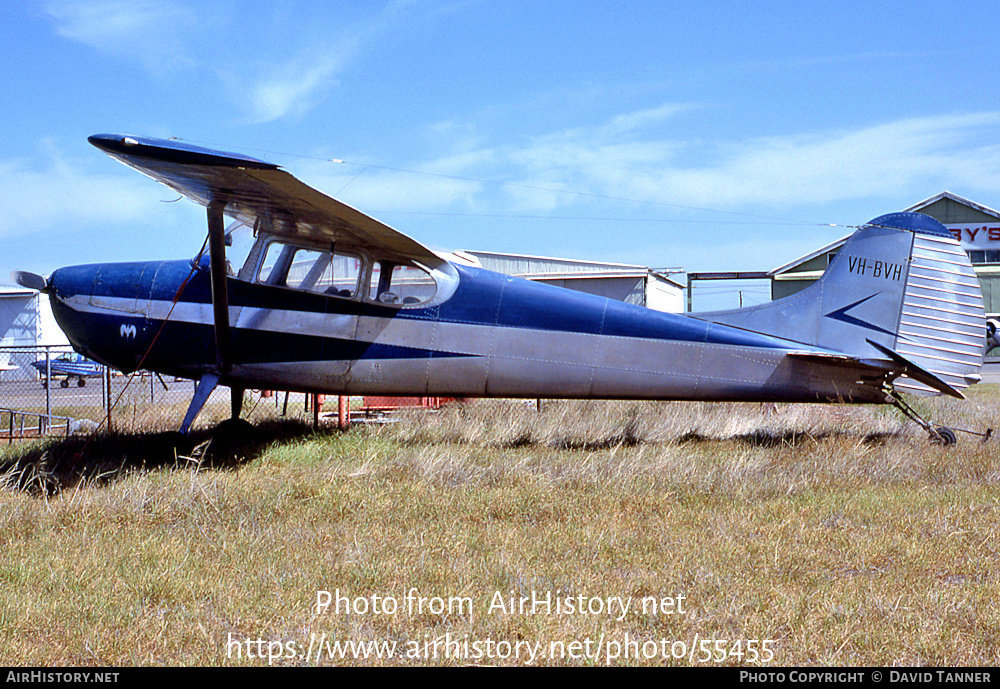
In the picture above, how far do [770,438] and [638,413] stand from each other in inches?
79.8

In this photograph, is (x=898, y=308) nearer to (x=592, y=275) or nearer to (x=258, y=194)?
(x=258, y=194)

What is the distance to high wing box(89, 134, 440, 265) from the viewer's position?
19.1 feet

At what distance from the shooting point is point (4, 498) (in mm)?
5293

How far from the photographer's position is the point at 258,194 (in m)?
6.89

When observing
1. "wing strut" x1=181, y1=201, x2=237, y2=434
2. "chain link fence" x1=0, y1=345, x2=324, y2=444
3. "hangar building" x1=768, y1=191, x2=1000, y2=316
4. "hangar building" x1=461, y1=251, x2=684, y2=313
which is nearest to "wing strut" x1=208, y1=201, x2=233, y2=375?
"wing strut" x1=181, y1=201, x2=237, y2=434

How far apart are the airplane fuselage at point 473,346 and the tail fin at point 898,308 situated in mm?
309

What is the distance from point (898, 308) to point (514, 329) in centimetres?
376

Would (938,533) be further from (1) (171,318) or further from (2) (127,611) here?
(1) (171,318)

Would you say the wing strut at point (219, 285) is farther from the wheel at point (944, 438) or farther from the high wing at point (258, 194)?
the wheel at point (944, 438)

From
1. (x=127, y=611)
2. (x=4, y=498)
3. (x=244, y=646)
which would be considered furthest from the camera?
(x=4, y=498)

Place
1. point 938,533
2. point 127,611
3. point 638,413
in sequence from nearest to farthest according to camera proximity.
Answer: point 127,611
point 938,533
point 638,413

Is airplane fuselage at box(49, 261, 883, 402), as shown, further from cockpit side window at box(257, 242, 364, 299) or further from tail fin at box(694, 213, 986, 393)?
tail fin at box(694, 213, 986, 393)

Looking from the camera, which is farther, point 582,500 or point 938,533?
point 582,500

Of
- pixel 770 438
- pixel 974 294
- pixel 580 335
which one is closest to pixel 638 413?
pixel 770 438
